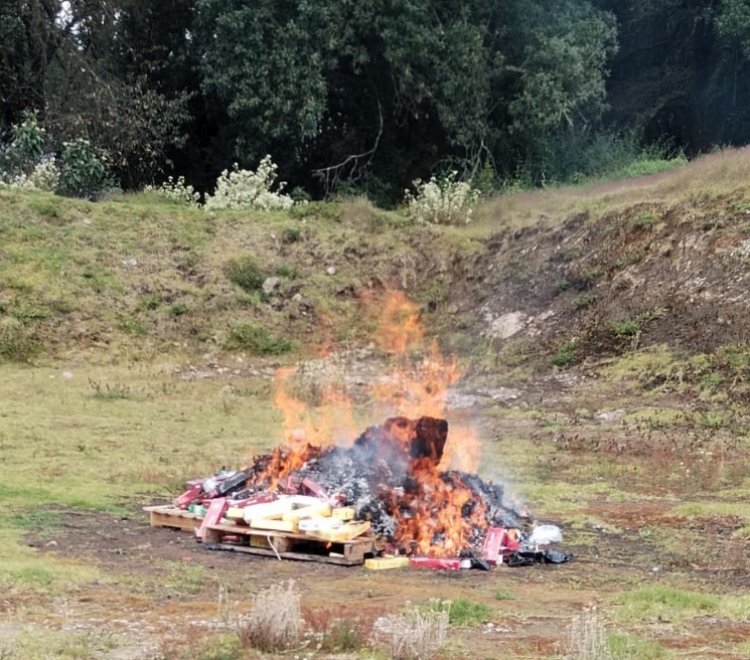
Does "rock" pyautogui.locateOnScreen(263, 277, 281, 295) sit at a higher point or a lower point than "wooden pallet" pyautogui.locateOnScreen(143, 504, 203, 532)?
higher

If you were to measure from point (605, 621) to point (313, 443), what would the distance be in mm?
4779

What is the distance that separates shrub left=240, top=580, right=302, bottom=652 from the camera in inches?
219

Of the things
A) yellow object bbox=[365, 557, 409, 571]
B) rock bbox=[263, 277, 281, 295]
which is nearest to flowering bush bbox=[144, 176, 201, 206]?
rock bbox=[263, 277, 281, 295]

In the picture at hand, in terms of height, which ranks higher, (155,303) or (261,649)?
(155,303)

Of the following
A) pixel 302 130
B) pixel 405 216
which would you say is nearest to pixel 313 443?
pixel 405 216

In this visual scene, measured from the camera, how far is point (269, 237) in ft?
77.9

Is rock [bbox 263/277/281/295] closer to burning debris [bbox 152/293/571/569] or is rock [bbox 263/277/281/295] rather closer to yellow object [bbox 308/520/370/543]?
burning debris [bbox 152/293/571/569]

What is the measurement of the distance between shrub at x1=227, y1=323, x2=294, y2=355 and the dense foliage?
7261mm

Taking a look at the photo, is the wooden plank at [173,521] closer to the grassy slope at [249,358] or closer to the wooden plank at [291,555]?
the wooden plank at [291,555]

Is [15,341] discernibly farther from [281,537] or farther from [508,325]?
[281,537]

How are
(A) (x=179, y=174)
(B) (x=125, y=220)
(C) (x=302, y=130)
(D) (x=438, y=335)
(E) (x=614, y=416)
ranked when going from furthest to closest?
(A) (x=179, y=174) < (C) (x=302, y=130) < (B) (x=125, y=220) < (D) (x=438, y=335) < (E) (x=614, y=416)

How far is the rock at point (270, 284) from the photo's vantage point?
74.4ft

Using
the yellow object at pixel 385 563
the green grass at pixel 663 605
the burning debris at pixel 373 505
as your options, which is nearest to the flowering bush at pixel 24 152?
the burning debris at pixel 373 505

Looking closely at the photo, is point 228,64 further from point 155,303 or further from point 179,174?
point 155,303
